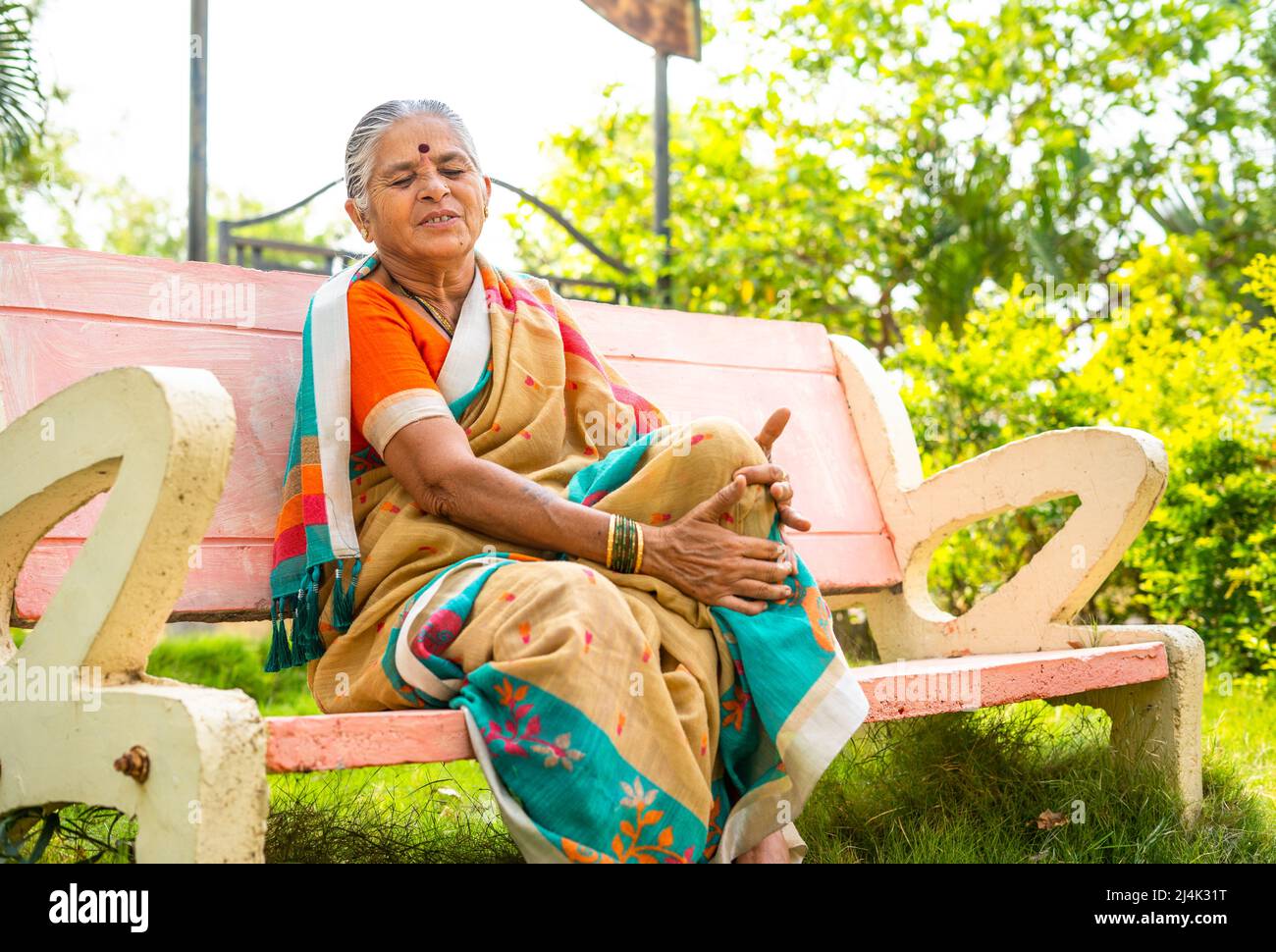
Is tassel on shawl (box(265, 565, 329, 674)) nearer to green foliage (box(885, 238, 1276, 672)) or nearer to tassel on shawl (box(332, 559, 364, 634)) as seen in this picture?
tassel on shawl (box(332, 559, 364, 634))

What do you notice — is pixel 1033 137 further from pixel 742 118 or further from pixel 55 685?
pixel 55 685

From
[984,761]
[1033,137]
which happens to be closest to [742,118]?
[1033,137]

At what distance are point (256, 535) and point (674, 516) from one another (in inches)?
32.5

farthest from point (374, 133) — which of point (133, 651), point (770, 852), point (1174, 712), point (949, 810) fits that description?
point (1174, 712)

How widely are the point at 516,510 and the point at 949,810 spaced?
1326 millimetres

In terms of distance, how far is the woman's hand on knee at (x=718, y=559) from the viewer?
1932mm

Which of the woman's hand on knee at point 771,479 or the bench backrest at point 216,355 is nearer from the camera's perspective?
the woman's hand on knee at point 771,479

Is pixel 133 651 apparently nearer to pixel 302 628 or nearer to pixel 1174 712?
pixel 302 628

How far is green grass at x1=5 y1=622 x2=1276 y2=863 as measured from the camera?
2.47 metres

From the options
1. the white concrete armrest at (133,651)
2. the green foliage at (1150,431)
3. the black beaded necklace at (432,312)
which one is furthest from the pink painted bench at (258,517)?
the green foliage at (1150,431)

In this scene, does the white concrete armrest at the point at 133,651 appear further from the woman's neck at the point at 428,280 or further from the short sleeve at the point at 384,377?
the woman's neck at the point at 428,280

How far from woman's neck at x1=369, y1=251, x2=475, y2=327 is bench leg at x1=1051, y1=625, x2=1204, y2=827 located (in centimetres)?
Answer: 154

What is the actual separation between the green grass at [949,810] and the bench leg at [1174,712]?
0.04m

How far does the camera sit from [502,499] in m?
2.04
